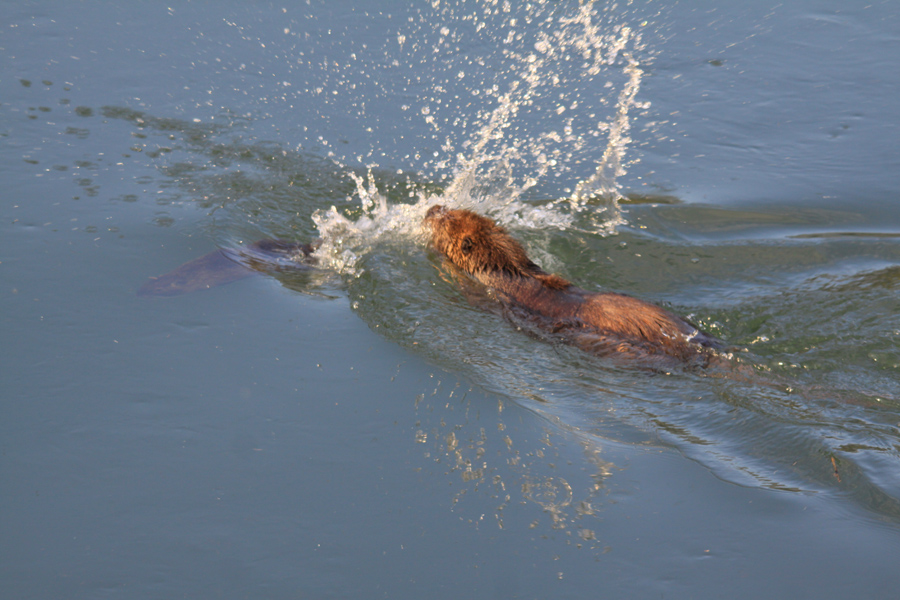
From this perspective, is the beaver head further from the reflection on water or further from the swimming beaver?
the reflection on water

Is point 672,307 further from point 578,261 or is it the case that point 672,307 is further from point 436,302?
point 436,302

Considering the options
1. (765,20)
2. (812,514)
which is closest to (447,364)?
(812,514)

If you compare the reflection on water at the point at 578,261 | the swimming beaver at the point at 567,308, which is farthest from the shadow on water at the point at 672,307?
the swimming beaver at the point at 567,308

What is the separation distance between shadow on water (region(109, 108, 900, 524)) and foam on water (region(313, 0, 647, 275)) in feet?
0.43

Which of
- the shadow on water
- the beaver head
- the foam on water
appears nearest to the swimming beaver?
the beaver head

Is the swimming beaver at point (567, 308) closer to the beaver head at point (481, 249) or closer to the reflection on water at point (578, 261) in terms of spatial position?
the beaver head at point (481, 249)

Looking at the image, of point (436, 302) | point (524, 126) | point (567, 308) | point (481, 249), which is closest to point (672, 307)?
point (567, 308)

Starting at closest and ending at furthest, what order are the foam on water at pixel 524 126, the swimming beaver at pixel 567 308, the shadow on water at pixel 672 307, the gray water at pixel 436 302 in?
the gray water at pixel 436 302 → the shadow on water at pixel 672 307 → the swimming beaver at pixel 567 308 → the foam on water at pixel 524 126

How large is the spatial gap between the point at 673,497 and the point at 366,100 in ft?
18.4

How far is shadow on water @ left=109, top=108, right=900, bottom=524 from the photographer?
353cm

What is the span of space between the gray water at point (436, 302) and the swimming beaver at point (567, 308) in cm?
14

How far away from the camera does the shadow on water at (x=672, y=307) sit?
11.6ft

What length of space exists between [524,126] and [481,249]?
2.80 metres

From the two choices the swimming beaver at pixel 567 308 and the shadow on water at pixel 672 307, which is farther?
the swimming beaver at pixel 567 308
